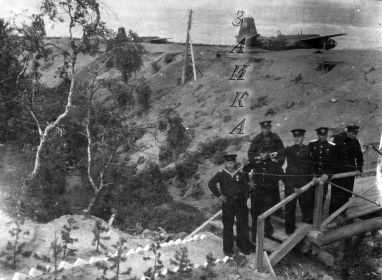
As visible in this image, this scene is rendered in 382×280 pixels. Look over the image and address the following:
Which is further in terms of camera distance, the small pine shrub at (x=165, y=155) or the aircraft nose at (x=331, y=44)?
the aircraft nose at (x=331, y=44)

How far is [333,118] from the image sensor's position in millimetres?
22891

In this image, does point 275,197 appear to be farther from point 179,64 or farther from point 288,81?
point 179,64

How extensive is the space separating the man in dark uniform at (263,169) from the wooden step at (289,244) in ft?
1.94

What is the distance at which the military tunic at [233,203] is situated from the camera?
744cm

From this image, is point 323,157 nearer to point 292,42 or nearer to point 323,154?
point 323,154

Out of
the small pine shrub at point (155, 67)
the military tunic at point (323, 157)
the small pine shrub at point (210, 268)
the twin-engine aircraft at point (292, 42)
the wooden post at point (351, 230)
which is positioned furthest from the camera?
the small pine shrub at point (155, 67)

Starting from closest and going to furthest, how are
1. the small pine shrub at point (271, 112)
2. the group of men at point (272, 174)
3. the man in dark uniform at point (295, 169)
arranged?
the group of men at point (272, 174)
the man in dark uniform at point (295, 169)
the small pine shrub at point (271, 112)

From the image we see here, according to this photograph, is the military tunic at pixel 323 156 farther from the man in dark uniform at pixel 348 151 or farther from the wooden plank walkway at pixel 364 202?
the wooden plank walkway at pixel 364 202

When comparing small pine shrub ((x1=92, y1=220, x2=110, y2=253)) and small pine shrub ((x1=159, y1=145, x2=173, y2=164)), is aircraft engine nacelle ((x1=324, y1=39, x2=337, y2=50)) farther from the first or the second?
small pine shrub ((x1=92, y1=220, x2=110, y2=253))

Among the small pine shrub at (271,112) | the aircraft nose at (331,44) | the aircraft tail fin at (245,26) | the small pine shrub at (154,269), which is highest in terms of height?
the aircraft nose at (331,44)

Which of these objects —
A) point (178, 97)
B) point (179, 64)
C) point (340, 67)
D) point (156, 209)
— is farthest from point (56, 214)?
point (179, 64)

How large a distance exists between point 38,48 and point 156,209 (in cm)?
791

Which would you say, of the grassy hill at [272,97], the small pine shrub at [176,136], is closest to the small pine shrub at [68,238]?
the grassy hill at [272,97]

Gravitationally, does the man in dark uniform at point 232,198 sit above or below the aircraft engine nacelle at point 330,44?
A: below
